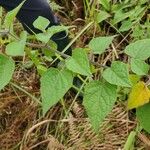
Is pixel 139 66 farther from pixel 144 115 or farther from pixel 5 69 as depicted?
pixel 5 69

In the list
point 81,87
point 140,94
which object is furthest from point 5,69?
point 81,87

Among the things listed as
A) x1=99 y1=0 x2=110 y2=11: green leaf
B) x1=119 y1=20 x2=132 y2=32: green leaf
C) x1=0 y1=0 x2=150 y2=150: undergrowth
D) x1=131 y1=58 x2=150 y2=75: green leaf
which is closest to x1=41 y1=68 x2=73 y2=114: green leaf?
x1=0 y1=0 x2=150 y2=150: undergrowth

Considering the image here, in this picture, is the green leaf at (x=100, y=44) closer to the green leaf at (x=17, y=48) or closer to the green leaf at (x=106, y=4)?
the green leaf at (x=17, y=48)

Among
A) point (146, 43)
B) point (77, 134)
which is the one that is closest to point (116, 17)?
point (77, 134)

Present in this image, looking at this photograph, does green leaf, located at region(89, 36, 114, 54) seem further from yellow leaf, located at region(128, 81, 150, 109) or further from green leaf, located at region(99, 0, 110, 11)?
green leaf, located at region(99, 0, 110, 11)

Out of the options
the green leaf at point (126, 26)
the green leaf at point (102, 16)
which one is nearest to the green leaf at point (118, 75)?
the green leaf at point (126, 26)

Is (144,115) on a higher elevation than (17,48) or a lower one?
lower

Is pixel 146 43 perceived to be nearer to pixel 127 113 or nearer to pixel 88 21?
pixel 127 113
